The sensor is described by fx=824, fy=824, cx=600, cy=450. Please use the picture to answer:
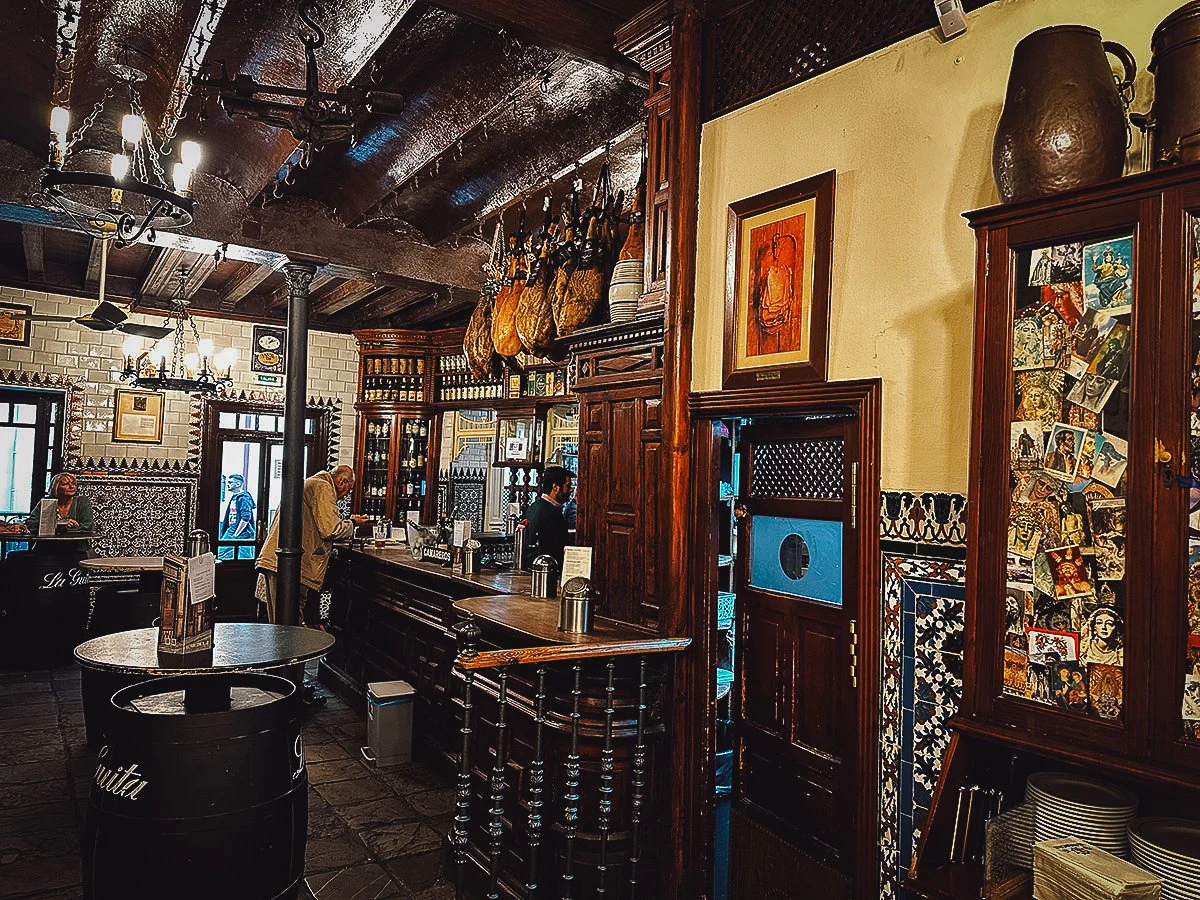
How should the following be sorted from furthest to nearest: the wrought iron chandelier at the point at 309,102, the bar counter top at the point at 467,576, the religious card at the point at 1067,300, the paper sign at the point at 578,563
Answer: the bar counter top at the point at 467,576 → the paper sign at the point at 578,563 → the wrought iron chandelier at the point at 309,102 → the religious card at the point at 1067,300

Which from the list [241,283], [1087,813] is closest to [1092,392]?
[1087,813]

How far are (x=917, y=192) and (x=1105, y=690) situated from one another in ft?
5.43

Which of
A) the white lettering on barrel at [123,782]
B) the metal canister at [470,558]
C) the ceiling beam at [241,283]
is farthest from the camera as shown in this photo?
the ceiling beam at [241,283]

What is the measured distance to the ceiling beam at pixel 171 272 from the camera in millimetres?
7531

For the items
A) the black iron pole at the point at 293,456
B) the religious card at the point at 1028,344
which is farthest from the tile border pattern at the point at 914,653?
the black iron pole at the point at 293,456

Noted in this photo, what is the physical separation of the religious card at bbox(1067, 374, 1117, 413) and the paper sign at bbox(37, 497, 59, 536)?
26.6ft

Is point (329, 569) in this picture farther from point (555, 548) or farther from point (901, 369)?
point (901, 369)

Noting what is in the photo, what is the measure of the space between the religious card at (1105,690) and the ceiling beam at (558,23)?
3167mm

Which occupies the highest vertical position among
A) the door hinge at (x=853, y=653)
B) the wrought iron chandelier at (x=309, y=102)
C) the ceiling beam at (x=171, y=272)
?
the ceiling beam at (x=171, y=272)

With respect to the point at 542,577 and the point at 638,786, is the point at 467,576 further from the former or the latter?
the point at 638,786

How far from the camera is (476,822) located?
Answer: 3.88 metres

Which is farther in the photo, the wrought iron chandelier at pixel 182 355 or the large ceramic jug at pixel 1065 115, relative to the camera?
the wrought iron chandelier at pixel 182 355

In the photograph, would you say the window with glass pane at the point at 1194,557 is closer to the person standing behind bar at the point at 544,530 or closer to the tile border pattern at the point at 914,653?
the tile border pattern at the point at 914,653

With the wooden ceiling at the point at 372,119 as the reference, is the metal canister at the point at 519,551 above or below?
below
